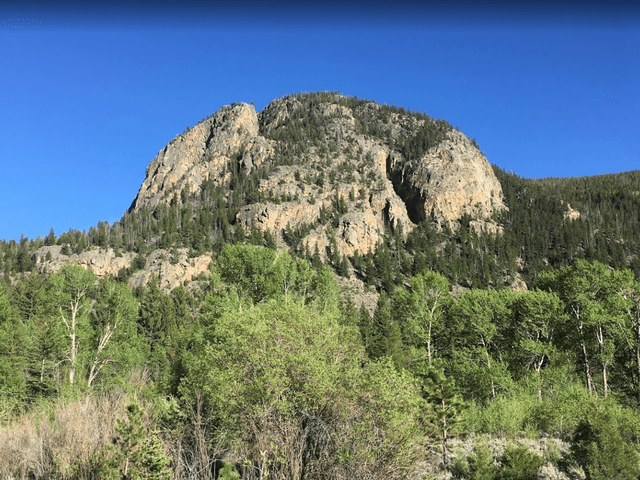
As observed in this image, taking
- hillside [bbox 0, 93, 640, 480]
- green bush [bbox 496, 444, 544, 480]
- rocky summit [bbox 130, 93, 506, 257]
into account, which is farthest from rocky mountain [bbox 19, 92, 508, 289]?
green bush [bbox 496, 444, 544, 480]

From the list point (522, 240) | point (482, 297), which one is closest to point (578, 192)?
point (522, 240)

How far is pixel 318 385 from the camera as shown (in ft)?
53.0

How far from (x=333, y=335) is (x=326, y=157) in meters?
136

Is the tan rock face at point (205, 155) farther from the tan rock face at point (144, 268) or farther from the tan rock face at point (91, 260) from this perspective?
the tan rock face at point (144, 268)

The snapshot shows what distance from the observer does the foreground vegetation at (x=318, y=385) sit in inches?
579

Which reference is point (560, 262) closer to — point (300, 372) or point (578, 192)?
point (578, 192)

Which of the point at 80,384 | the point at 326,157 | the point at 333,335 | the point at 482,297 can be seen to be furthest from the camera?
the point at 326,157

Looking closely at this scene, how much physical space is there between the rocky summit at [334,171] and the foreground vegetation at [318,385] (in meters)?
79.4

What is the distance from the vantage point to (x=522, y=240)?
4988 inches

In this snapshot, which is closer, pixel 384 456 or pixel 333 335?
pixel 384 456

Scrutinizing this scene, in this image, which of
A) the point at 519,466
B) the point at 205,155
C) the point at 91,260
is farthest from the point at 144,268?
the point at 519,466

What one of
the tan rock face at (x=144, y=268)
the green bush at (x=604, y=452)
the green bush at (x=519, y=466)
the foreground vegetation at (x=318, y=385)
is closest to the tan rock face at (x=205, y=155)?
the tan rock face at (x=144, y=268)

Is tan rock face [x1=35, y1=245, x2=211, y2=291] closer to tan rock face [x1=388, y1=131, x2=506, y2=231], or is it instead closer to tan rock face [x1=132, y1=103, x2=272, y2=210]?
tan rock face [x1=132, y1=103, x2=272, y2=210]

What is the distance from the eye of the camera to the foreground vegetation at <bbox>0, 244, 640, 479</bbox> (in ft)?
48.2
